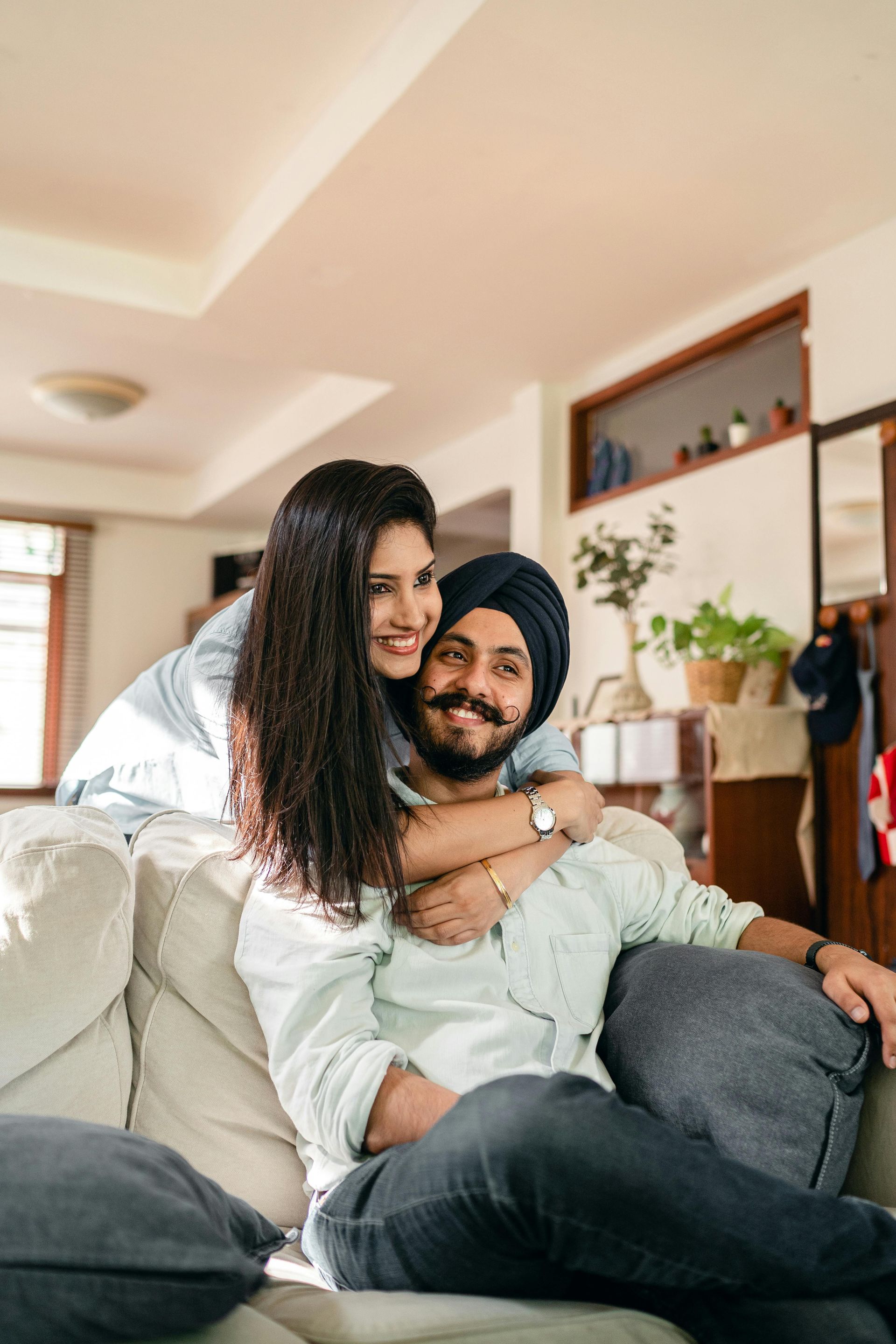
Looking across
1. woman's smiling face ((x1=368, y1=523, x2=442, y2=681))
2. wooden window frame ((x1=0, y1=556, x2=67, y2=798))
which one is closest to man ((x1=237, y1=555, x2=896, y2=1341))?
woman's smiling face ((x1=368, y1=523, x2=442, y2=681))

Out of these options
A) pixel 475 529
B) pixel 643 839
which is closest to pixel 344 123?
pixel 643 839

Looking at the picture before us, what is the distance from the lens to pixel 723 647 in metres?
3.77

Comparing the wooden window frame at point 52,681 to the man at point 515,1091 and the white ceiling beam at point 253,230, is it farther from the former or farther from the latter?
the man at point 515,1091

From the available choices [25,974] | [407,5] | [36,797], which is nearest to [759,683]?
[407,5]

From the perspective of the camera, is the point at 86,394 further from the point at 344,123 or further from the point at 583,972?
the point at 583,972

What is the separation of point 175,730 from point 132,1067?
0.71 m

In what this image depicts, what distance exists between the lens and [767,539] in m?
4.00

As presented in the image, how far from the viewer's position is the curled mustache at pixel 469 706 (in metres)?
1.73

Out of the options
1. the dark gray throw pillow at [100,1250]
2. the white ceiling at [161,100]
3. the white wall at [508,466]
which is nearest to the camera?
the dark gray throw pillow at [100,1250]

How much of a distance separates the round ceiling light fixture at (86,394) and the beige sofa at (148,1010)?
4742 millimetres

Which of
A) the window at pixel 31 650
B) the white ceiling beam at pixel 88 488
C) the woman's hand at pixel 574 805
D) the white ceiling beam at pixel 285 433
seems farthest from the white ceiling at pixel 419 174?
the window at pixel 31 650

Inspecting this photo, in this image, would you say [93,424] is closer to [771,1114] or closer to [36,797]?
[36,797]

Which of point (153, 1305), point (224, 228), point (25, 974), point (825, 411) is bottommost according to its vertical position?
point (153, 1305)

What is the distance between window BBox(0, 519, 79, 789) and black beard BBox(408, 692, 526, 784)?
634cm
